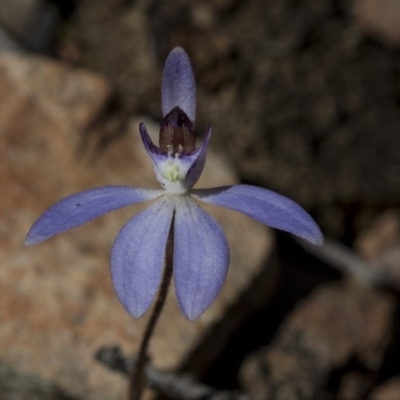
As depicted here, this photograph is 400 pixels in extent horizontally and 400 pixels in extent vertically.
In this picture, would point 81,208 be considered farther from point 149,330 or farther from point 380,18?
point 380,18

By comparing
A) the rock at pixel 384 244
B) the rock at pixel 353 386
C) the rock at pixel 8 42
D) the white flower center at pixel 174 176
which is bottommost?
the white flower center at pixel 174 176

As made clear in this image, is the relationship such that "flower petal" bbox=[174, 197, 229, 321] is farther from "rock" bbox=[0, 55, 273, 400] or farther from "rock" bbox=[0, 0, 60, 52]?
"rock" bbox=[0, 0, 60, 52]

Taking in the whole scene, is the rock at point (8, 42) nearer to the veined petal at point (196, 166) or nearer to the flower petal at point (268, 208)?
the veined petal at point (196, 166)

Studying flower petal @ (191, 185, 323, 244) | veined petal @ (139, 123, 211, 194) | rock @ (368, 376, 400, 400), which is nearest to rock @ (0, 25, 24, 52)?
veined petal @ (139, 123, 211, 194)

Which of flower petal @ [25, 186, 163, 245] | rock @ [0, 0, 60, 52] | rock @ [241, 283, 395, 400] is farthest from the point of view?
rock @ [0, 0, 60, 52]

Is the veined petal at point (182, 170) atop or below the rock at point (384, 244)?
below

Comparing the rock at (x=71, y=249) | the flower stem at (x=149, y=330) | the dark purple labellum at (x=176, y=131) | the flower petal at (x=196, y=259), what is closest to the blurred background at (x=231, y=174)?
the rock at (x=71, y=249)

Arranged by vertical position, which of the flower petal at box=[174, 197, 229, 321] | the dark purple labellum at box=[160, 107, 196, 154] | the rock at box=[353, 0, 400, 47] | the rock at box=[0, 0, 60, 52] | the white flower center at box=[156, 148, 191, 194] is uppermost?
the rock at box=[353, 0, 400, 47]
